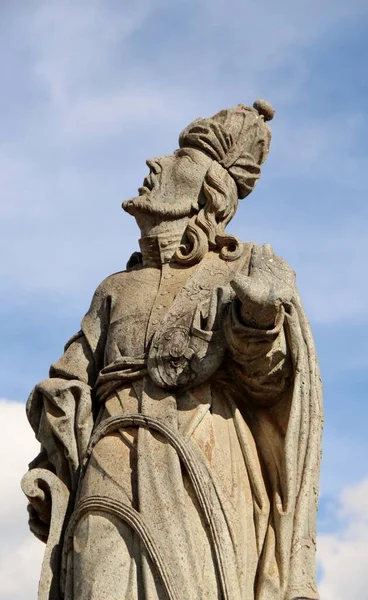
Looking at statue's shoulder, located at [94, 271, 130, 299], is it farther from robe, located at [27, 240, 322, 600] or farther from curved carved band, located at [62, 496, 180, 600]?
curved carved band, located at [62, 496, 180, 600]

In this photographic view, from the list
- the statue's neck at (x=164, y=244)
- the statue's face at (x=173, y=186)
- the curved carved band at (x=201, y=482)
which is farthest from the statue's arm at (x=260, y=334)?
the statue's face at (x=173, y=186)

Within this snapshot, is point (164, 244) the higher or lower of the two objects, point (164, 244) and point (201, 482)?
the higher

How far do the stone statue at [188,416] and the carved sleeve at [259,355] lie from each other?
11 millimetres

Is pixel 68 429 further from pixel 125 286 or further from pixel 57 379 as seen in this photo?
pixel 125 286

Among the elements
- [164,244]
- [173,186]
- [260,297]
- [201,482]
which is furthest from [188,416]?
[173,186]

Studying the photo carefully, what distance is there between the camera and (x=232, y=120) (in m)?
11.9

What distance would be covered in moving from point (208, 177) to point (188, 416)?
1.91 m

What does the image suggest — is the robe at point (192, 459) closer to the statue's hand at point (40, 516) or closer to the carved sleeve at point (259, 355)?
the carved sleeve at point (259, 355)

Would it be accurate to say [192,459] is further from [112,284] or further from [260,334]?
[112,284]

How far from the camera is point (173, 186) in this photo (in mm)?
11797

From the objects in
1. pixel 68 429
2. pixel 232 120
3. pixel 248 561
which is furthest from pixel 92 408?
pixel 232 120

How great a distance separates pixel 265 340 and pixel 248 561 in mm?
1445

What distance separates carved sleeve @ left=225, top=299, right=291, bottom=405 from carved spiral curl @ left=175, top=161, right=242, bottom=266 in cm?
85

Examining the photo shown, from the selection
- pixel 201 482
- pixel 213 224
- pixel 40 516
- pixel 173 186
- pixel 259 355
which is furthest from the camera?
pixel 173 186
